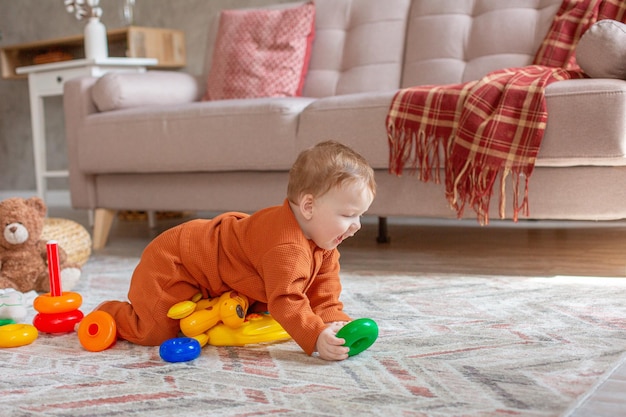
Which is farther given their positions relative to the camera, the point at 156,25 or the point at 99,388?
the point at 156,25

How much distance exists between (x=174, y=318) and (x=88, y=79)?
5.58 ft

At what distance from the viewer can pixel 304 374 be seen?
1121mm

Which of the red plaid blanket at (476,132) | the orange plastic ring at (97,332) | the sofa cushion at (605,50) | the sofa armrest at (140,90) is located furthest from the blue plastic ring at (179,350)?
the sofa armrest at (140,90)

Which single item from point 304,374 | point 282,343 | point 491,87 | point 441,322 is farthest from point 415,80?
point 304,374

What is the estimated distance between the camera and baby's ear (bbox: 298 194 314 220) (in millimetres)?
1212

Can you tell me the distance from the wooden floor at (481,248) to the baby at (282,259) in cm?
82

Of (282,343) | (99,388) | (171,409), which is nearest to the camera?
(171,409)

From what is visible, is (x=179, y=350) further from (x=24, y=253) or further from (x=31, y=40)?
(x=31, y=40)

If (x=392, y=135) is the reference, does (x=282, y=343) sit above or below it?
below

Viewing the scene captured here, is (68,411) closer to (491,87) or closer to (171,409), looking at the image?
(171,409)

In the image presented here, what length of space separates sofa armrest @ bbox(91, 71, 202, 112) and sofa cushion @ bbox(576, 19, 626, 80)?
158 cm

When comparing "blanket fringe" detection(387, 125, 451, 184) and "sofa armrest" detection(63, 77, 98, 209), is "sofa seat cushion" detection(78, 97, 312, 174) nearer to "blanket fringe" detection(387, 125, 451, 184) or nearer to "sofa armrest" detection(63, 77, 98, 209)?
"sofa armrest" detection(63, 77, 98, 209)

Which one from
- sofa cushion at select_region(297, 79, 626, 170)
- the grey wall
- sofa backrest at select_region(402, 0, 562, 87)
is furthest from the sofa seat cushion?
the grey wall

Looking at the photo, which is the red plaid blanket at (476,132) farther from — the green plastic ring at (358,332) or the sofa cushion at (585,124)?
the green plastic ring at (358,332)
